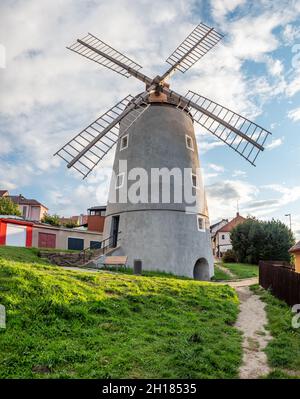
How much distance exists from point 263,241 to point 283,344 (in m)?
32.1

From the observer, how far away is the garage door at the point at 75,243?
30575 mm

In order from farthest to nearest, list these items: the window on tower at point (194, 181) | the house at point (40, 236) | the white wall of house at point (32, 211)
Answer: the white wall of house at point (32, 211) → the house at point (40, 236) → the window on tower at point (194, 181)

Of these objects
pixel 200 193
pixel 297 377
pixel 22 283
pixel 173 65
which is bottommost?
pixel 297 377

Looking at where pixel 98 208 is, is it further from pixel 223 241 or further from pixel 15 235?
pixel 223 241

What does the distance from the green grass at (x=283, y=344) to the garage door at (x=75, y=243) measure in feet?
66.9

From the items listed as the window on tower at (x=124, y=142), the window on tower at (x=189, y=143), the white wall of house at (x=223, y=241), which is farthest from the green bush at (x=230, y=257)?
the window on tower at (x=124, y=142)

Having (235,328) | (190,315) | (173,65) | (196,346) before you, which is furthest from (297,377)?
(173,65)

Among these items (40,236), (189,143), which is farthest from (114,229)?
(40,236)

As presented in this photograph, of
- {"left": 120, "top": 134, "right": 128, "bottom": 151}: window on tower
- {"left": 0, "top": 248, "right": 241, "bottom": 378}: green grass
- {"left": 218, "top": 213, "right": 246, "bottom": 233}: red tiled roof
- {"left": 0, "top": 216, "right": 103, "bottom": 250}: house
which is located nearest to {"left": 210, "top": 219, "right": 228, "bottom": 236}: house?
{"left": 218, "top": 213, "right": 246, "bottom": 233}: red tiled roof

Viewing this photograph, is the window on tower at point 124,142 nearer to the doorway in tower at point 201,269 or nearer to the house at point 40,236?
the house at point 40,236

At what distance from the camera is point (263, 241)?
39.2m

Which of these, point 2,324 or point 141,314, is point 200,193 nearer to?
point 141,314
